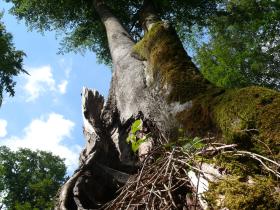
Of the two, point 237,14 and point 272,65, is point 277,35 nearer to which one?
point 272,65

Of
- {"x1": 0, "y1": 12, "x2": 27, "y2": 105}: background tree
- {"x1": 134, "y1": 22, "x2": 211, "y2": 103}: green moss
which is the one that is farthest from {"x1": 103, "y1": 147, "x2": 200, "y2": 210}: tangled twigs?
{"x1": 0, "y1": 12, "x2": 27, "y2": 105}: background tree

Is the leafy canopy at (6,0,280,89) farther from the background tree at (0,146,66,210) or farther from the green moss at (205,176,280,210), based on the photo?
the background tree at (0,146,66,210)

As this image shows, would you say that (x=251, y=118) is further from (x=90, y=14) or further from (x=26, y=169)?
(x=26, y=169)

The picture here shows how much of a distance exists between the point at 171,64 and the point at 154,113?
62 cm

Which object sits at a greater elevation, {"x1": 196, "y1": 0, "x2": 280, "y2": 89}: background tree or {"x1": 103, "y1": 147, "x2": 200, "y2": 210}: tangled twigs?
{"x1": 196, "y1": 0, "x2": 280, "y2": 89}: background tree

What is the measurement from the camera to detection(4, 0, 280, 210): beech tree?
6.72 ft

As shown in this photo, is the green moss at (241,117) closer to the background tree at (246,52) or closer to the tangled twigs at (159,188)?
the tangled twigs at (159,188)

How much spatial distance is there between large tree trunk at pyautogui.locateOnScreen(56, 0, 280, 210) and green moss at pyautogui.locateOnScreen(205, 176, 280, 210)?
443mm

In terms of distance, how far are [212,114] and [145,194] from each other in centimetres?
128

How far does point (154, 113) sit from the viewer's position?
3818 millimetres

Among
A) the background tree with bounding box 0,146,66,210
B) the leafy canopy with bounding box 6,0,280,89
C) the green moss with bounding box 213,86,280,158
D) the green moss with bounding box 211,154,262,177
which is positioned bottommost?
the green moss with bounding box 211,154,262,177

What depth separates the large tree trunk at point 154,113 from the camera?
110 inches

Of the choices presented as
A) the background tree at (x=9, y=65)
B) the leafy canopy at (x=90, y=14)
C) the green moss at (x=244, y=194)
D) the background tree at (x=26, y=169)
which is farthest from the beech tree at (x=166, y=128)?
the background tree at (x=26, y=169)

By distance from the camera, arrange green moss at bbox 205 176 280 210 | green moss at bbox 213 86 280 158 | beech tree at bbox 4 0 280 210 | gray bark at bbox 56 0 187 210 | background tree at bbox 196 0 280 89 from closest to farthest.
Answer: green moss at bbox 205 176 280 210
beech tree at bbox 4 0 280 210
green moss at bbox 213 86 280 158
gray bark at bbox 56 0 187 210
background tree at bbox 196 0 280 89
